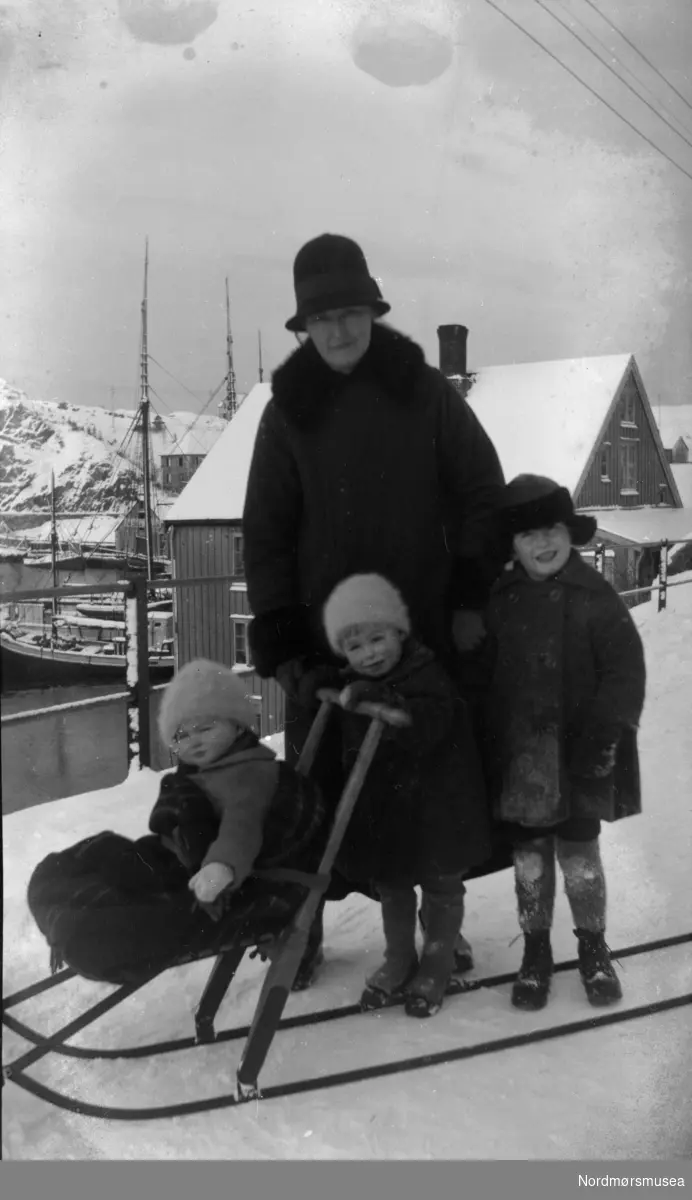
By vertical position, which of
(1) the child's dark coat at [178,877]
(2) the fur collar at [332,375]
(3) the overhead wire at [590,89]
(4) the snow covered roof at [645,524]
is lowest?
(1) the child's dark coat at [178,877]

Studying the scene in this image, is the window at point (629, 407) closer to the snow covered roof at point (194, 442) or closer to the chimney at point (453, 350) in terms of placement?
the chimney at point (453, 350)

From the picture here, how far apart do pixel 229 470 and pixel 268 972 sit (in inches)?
38.8

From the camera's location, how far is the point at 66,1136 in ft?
5.16

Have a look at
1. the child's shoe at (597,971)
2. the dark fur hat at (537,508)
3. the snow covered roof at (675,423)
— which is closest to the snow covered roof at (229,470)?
the dark fur hat at (537,508)

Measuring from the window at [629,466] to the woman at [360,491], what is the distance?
0.86 feet

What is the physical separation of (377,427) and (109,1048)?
1.30 m

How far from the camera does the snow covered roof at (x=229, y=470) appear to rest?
1800 mm

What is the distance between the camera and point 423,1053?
5.87 feet

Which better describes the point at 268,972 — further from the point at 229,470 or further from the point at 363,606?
the point at 229,470

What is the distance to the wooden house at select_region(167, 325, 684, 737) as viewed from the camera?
1808 mm

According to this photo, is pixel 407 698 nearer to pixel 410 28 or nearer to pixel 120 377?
pixel 120 377

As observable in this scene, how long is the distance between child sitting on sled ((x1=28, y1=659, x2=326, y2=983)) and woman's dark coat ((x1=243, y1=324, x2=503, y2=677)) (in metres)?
0.20

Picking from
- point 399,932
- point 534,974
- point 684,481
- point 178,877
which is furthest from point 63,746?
point 684,481

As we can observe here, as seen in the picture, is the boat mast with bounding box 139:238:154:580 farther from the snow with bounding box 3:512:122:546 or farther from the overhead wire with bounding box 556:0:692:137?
the overhead wire with bounding box 556:0:692:137
